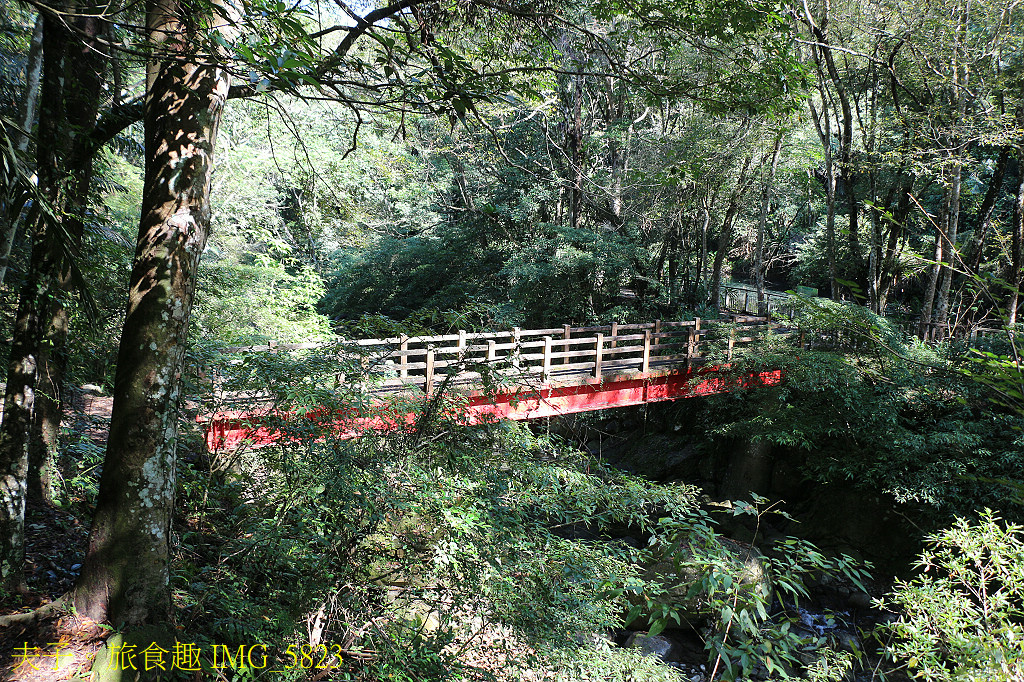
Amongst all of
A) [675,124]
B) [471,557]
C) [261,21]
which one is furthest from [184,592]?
[675,124]

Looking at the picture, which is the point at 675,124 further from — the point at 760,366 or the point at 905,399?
the point at 905,399

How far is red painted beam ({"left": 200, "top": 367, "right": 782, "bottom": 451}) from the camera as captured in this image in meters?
4.65

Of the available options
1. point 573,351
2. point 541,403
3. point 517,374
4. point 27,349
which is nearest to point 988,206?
point 573,351

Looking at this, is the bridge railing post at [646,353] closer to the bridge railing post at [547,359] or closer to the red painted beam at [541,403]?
the red painted beam at [541,403]

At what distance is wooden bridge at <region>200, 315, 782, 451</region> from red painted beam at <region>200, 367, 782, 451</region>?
0.01 m

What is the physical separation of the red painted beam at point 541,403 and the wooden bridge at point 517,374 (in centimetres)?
1

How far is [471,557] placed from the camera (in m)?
4.14

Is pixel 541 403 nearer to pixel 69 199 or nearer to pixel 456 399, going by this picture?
pixel 456 399

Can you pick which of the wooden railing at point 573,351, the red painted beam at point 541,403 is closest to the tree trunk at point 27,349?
the red painted beam at point 541,403

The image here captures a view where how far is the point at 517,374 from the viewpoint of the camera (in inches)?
219

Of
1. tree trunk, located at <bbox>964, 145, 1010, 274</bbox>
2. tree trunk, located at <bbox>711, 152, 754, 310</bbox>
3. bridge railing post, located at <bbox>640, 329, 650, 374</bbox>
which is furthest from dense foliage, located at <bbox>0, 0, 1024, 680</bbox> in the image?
bridge railing post, located at <bbox>640, 329, 650, 374</bbox>

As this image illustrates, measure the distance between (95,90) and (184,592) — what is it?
385 centimetres

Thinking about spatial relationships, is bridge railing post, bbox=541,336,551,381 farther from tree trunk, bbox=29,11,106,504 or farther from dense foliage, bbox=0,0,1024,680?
tree trunk, bbox=29,11,106,504

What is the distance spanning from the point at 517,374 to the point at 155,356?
10.3 ft
